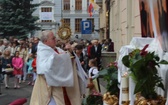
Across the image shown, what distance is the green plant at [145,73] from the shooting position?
3.88m

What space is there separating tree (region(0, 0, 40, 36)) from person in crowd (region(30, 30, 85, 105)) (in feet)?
96.1

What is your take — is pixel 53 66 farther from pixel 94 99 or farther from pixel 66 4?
pixel 66 4

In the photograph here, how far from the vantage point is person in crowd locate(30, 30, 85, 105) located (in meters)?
6.70

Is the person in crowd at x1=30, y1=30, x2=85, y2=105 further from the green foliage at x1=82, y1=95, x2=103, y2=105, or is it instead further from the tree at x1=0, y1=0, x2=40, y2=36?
the tree at x1=0, y1=0, x2=40, y2=36

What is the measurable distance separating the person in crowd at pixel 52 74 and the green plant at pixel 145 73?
9.33ft

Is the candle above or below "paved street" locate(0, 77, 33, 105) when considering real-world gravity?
above

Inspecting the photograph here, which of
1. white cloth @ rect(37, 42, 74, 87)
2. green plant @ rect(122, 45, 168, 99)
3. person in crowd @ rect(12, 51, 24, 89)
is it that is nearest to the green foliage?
white cloth @ rect(37, 42, 74, 87)

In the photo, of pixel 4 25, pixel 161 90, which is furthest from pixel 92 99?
pixel 4 25

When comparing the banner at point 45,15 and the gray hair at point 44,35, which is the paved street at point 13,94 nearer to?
the gray hair at point 44,35

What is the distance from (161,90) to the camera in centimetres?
→ 420

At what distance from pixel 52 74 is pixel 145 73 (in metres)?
2.95

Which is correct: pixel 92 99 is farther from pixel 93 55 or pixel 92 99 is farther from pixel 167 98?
pixel 93 55

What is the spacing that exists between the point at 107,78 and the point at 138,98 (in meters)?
1.35

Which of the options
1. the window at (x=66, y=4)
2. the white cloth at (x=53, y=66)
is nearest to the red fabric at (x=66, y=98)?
the white cloth at (x=53, y=66)
